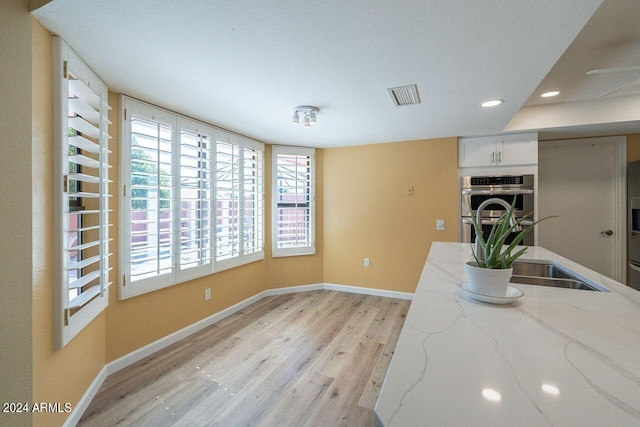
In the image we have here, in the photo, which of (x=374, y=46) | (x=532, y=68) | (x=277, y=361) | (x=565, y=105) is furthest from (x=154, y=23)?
(x=565, y=105)

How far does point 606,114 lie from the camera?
9.34 ft

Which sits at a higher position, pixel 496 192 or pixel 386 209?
pixel 496 192

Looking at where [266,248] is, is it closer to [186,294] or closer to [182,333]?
[186,294]

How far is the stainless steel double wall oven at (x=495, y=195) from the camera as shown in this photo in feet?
10.8

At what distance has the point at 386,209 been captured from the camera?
396 cm

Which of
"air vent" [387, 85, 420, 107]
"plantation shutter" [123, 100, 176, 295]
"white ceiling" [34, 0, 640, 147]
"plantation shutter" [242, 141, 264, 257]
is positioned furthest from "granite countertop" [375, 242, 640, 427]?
"plantation shutter" [242, 141, 264, 257]

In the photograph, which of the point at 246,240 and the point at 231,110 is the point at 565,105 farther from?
the point at 246,240

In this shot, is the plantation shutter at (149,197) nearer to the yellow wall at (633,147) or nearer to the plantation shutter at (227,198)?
the plantation shutter at (227,198)

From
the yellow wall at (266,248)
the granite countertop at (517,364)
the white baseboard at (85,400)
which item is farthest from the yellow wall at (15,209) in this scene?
the granite countertop at (517,364)

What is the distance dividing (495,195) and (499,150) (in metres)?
0.57

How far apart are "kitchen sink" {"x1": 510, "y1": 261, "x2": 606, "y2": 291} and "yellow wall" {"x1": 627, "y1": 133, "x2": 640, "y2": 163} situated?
9.00 feet

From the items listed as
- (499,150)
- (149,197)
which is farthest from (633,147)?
(149,197)

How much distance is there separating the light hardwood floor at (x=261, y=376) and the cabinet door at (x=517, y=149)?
2373 millimetres

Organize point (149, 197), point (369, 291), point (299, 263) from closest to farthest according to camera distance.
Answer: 1. point (149, 197)
2. point (369, 291)
3. point (299, 263)
